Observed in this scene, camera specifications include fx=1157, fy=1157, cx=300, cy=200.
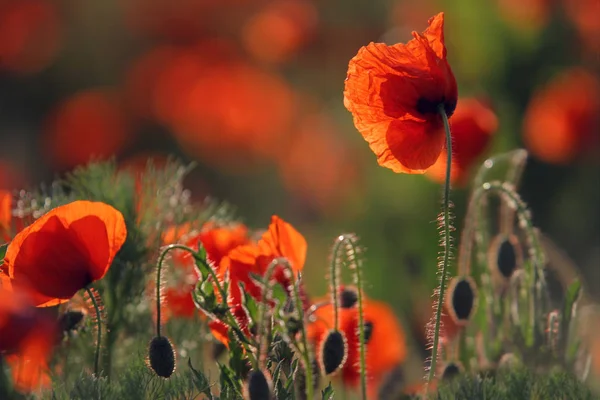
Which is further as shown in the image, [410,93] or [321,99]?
[321,99]

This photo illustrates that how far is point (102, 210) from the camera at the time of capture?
4.66 feet

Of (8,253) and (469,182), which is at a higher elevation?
(469,182)

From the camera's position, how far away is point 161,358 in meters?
1.30

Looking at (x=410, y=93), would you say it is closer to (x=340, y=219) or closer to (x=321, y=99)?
(x=340, y=219)

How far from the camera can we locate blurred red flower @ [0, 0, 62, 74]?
573 cm

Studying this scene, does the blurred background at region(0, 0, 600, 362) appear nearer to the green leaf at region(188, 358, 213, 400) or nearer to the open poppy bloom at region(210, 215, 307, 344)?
the open poppy bloom at region(210, 215, 307, 344)

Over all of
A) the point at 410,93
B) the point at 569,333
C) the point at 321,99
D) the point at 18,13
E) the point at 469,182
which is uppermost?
the point at 18,13

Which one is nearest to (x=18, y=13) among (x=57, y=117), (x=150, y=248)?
(x=57, y=117)

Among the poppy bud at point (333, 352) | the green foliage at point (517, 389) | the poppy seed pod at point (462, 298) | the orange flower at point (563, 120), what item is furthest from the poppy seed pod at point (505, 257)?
the orange flower at point (563, 120)

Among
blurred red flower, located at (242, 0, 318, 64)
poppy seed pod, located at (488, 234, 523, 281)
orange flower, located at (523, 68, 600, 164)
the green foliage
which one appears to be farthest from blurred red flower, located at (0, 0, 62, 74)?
the green foliage

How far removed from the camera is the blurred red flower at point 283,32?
527 cm

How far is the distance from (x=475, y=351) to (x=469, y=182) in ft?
4.43

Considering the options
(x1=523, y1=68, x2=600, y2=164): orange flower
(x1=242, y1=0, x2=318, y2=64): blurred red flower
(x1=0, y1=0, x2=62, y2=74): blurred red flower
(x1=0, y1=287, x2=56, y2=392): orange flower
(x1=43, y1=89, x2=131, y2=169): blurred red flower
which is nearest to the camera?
(x1=0, y1=287, x2=56, y2=392): orange flower

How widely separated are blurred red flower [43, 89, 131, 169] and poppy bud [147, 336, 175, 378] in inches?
133
